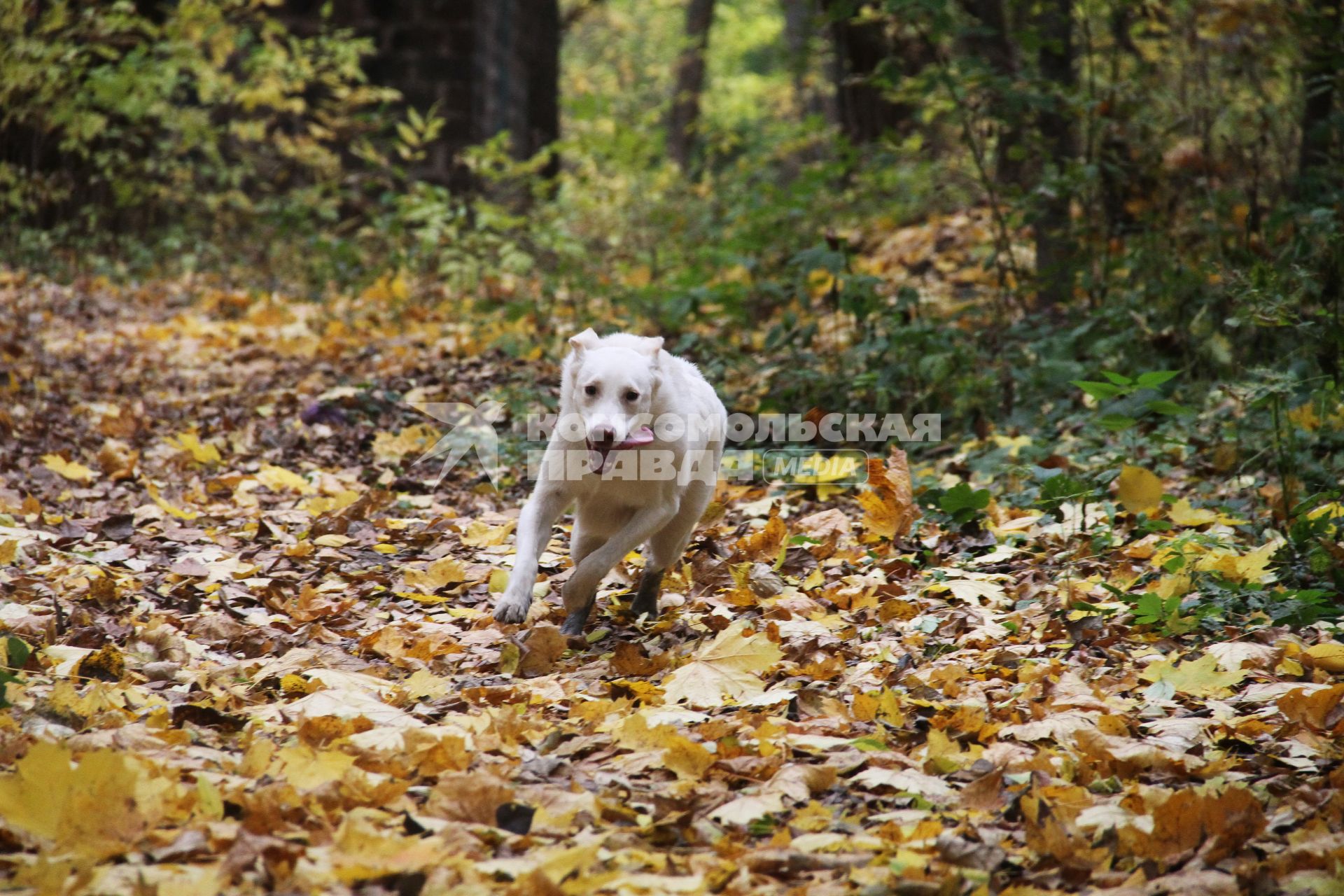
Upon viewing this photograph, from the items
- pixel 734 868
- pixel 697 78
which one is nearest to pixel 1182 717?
pixel 734 868

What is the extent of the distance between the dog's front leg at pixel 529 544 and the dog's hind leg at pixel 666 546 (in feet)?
1.51

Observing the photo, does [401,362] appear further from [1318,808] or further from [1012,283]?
[1318,808]

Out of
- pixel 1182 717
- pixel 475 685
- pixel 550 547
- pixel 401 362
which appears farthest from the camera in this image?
pixel 401 362

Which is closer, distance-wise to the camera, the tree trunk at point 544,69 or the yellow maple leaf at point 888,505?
the yellow maple leaf at point 888,505

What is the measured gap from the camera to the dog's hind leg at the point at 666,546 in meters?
5.02

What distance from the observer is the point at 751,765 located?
3.33 m

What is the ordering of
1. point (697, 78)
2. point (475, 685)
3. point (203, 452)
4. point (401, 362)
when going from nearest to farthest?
point (475, 685)
point (203, 452)
point (401, 362)
point (697, 78)

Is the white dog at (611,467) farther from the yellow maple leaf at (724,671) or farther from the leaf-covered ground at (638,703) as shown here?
the yellow maple leaf at (724,671)

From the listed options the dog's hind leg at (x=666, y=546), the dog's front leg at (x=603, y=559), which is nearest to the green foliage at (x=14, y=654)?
the dog's front leg at (x=603, y=559)

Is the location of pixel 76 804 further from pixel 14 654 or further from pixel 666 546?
pixel 666 546

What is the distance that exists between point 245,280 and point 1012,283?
26.5ft

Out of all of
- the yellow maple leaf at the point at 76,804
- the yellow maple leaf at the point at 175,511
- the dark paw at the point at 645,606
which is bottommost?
the dark paw at the point at 645,606

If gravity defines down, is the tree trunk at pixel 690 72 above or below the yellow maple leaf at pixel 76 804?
above

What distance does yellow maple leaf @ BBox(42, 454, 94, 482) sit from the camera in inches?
251
